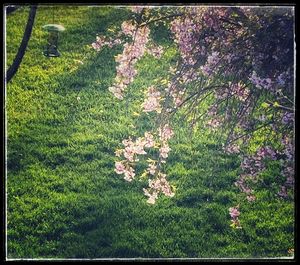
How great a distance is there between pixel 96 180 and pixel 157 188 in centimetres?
36

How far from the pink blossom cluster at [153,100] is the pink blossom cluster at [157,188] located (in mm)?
379

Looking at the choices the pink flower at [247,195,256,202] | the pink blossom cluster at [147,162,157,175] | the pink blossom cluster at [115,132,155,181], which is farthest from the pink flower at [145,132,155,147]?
the pink flower at [247,195,256,202]

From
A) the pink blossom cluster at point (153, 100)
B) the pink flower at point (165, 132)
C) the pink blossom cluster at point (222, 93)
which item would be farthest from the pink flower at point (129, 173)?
the pink blossom cluster at point (222, 93)

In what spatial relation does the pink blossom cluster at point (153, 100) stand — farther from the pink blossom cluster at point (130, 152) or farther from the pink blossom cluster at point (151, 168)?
the pink blossom cluster at point (151, 168)

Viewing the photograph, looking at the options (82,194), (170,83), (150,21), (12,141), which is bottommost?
(82,194)

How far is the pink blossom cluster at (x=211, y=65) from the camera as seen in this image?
2607mm

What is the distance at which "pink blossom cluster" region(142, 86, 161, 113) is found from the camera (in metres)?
2.73

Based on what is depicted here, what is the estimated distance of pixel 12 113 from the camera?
8.91 ft

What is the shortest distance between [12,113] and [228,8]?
4.45 ft

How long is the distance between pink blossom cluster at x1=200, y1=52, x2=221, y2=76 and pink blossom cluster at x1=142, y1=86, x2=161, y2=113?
0.98 ft

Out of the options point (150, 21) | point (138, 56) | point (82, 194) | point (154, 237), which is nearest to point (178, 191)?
point (154, 237)

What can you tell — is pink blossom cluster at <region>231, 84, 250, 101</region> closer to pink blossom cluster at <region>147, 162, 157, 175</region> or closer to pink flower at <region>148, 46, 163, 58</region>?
pink flower at <region>148, 46, 163, 58</region>

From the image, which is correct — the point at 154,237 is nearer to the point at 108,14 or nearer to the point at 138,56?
the point at 138,56

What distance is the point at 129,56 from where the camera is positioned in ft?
8.96
